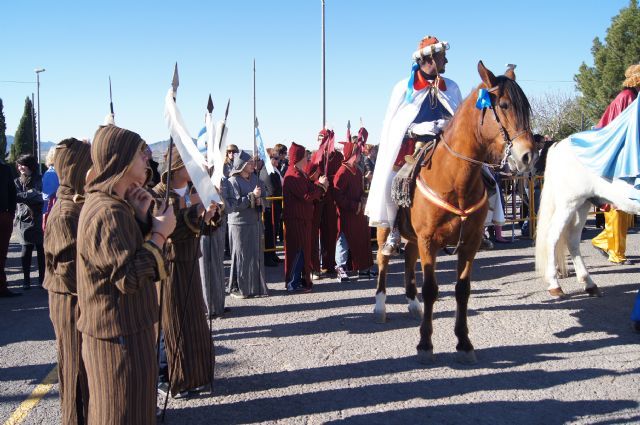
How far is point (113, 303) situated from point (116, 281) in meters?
0.18

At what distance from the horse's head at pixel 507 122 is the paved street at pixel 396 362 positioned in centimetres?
178

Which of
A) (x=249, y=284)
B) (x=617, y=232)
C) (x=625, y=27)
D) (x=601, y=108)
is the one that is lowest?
(x=249, y=284)

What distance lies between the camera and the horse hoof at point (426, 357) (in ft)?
16.7

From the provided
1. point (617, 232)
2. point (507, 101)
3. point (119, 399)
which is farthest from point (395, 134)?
point (617, 232)

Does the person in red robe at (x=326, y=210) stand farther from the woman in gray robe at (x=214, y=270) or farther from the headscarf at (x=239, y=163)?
the woman in gray robe at (x=214, y=270)

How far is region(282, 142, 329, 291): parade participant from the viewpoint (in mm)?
8211

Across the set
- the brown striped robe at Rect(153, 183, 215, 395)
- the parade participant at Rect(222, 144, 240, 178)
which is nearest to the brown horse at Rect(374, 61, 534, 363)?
the brown striped robe at Rect(153, 183, 215, 395)

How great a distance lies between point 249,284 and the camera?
793cm

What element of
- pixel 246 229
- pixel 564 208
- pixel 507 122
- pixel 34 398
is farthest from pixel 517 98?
pixel 34 398

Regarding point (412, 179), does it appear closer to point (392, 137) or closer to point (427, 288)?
point (392, 137)

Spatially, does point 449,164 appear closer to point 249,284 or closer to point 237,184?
point 237,184

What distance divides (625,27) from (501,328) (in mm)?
31018

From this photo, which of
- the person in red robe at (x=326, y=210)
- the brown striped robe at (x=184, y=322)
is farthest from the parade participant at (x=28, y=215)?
the brown striped robe at (x=184, y=322)

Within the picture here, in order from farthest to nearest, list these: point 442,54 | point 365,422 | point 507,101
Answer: point 442,54, point 507,101, point 365,422
